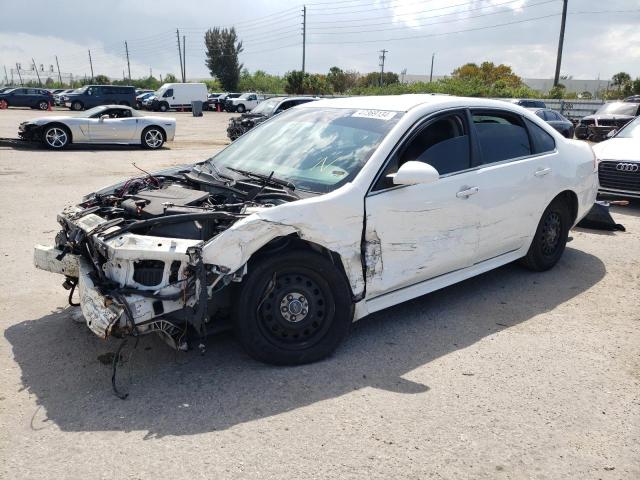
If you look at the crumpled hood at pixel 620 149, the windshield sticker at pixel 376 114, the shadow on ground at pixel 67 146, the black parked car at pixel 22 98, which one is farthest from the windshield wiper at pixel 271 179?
the black parked car at pixel 22 98

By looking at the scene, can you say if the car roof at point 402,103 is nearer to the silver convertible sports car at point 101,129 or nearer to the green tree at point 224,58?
the silver convertible sports car at point 101,129

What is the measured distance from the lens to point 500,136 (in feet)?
16.0

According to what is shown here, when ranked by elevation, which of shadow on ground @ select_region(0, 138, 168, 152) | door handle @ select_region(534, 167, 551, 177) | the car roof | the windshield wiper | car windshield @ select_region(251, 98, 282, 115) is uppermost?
the car roof

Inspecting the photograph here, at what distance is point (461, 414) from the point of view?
3.15m

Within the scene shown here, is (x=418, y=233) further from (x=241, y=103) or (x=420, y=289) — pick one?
(x=241, y=103)

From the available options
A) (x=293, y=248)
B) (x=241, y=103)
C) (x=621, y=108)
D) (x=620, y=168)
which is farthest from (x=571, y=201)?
(x=241, y=103)

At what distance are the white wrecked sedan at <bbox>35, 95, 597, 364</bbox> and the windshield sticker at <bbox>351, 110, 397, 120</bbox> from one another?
15 millimetres

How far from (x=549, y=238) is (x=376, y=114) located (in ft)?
8.11

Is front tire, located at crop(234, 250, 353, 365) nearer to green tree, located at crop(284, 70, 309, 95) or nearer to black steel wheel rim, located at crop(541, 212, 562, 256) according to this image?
black steel wheel rim, located at crop(541, 212, 562, 256)

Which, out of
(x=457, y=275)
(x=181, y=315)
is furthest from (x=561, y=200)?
(x=181, y=315)

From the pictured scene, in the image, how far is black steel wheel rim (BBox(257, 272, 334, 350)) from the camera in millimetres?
3520

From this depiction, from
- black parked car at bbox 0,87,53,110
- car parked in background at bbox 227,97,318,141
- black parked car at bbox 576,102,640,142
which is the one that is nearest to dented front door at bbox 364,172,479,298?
car parked in background at bbox 227,97,318,141

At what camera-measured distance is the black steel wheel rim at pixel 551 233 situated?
216 inches

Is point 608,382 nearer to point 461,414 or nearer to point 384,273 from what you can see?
point 461,414
